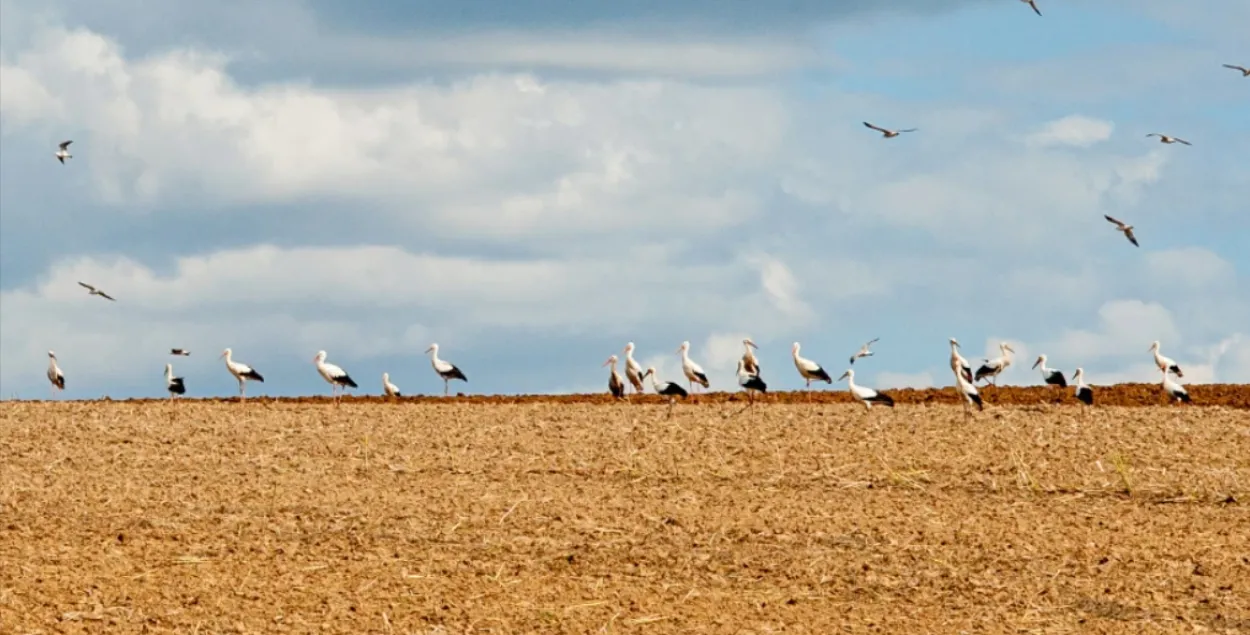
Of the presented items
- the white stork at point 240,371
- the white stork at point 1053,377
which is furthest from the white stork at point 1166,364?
the white stork at point 240,371

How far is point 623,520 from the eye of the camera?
57.5 feet

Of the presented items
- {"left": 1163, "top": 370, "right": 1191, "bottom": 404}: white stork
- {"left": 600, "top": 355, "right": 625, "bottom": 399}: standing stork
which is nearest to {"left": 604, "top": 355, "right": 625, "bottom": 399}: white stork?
{"left": 600, "top": 355, "right": 625, "bottom": 399}: standing stork

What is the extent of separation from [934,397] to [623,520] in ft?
41.4

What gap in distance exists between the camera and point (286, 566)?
1536cm

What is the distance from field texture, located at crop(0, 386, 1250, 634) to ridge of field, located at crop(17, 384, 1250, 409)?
3.13 metres

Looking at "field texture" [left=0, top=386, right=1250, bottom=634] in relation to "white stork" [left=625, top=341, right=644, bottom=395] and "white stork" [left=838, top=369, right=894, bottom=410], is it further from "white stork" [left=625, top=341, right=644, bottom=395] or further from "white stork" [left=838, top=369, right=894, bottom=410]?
"white stork" [left=625, top=341, right=644, bottom=395]

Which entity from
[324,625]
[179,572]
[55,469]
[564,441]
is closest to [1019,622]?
[324,625]

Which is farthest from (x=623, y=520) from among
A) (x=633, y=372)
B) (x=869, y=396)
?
(x=633, y=372)

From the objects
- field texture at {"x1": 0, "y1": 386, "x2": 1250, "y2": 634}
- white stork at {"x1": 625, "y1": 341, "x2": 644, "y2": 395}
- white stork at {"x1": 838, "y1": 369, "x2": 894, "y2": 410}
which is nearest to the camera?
field texture at {"x1": 0, "y1": 386, "x2": 1250, "y2": 634}

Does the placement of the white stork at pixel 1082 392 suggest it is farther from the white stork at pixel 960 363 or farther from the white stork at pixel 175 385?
the white stork at pixel 175 385

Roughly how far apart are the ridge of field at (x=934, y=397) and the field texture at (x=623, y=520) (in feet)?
10.3

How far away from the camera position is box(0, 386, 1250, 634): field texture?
1424 cm

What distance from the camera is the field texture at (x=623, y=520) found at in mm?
14242

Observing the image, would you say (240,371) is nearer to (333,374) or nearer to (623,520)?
(333,374)
